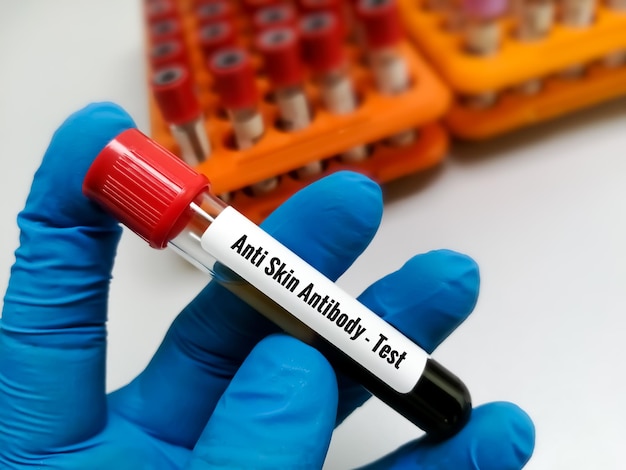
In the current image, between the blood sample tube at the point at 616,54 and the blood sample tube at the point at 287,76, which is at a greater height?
the blood sample tube at the point at 616,54

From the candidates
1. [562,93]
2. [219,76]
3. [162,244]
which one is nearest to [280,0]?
[219,76]

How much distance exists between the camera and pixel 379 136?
50cm

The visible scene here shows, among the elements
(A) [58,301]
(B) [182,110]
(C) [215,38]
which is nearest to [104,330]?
(A) [58,301]

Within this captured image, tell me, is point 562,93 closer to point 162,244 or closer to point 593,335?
point 593,335

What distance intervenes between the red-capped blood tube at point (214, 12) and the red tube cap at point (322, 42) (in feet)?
0.34

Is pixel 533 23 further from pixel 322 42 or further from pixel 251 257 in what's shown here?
pixel 251 257

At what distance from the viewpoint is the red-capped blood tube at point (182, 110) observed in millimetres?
446

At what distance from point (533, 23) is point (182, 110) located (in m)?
0.32

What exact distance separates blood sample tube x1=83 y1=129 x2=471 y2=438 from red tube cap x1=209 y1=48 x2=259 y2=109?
180 millimetres

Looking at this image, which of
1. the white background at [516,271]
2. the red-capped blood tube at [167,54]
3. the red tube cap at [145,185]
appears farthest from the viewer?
the red-capped blood tube at [167,54]

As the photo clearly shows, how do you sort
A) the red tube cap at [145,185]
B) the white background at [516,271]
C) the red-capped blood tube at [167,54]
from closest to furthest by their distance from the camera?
the red tube cap at [145,185] → the white background at [516,271] → the red-capped blood tube at [167,54]

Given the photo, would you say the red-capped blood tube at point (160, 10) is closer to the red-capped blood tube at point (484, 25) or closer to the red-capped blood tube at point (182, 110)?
the red-capped blood tube at point (182, 110)

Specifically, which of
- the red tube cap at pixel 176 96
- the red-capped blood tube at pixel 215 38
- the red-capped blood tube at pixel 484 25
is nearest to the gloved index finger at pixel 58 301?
the red tube cap at pixel 176 96

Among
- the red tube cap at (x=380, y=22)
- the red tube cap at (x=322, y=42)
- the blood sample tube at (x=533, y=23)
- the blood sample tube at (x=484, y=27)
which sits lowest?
the red tube cap at (x=322, y=42)
